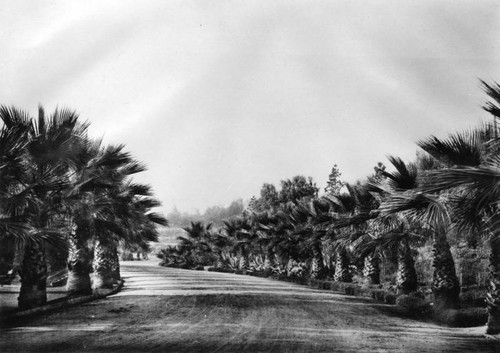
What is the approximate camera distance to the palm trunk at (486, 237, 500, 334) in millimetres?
11227

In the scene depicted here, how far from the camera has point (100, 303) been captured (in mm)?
16766

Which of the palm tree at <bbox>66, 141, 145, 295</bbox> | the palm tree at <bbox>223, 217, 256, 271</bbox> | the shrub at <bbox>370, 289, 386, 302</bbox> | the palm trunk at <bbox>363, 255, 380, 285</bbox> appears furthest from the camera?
the palm tree at <bbox>223, 217, 256, 271</bbox>

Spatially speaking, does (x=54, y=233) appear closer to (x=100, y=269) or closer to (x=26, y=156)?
(x=26, y=156)

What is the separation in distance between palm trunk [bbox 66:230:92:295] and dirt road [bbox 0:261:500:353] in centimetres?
237

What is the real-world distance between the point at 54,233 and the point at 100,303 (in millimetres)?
5382

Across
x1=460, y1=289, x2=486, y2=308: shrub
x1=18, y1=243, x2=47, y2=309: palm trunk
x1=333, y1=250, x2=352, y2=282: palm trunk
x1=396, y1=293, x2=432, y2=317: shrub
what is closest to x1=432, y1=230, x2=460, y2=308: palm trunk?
x1=396, y1=293, x2=432, y2=317: shrub

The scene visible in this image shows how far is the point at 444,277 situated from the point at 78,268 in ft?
43.6

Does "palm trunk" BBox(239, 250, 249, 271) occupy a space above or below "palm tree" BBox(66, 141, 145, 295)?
below

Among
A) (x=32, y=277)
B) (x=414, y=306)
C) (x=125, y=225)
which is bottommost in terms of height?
(x=414, y=306)

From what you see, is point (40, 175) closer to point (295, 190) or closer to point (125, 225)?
point (125, 225)

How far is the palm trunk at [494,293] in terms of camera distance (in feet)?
36.8

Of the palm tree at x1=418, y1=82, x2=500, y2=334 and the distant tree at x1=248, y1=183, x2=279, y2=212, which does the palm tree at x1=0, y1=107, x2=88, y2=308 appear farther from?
the distant tree at x1=248, y1=183, x2=279, y2=212

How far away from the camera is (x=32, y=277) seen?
46.5 feet

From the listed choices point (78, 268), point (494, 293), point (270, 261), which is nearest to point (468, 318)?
point (494, 293)
